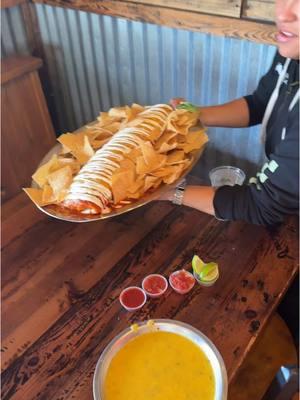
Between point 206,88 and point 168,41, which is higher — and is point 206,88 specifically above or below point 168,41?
below

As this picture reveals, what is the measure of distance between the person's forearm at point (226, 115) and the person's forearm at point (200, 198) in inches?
14.1

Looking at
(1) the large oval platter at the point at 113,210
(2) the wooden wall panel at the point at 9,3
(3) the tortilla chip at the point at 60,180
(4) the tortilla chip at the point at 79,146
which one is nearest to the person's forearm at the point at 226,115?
(1) the large oval platter at the point at 113,210

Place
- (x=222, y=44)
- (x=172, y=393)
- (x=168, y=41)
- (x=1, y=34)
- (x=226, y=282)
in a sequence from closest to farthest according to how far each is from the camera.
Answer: (x=172, y=393) → (x=226, y=282) → (x=222, y=44) → (x=168, y=41) → (x=1, y=34)

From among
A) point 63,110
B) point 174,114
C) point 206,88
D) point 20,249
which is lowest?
point 63,110

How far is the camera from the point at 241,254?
3.63 feet

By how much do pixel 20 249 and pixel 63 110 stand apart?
4.28ft

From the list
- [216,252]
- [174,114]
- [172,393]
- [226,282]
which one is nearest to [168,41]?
[174,114]

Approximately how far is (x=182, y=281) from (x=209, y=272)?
0.26ft

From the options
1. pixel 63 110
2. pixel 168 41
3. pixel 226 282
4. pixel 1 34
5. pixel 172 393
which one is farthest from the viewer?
pixel 63 110

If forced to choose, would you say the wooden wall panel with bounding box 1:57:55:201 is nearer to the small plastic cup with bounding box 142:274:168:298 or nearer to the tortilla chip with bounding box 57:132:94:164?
the tortilla chip with bounding box 57:132:94:164

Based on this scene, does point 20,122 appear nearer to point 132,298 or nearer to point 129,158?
point 129,158

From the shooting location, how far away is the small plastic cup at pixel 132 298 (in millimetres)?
980

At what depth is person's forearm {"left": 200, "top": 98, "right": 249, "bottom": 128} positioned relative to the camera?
1409 millimetres

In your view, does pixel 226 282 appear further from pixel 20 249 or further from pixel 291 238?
pixel 20 249
